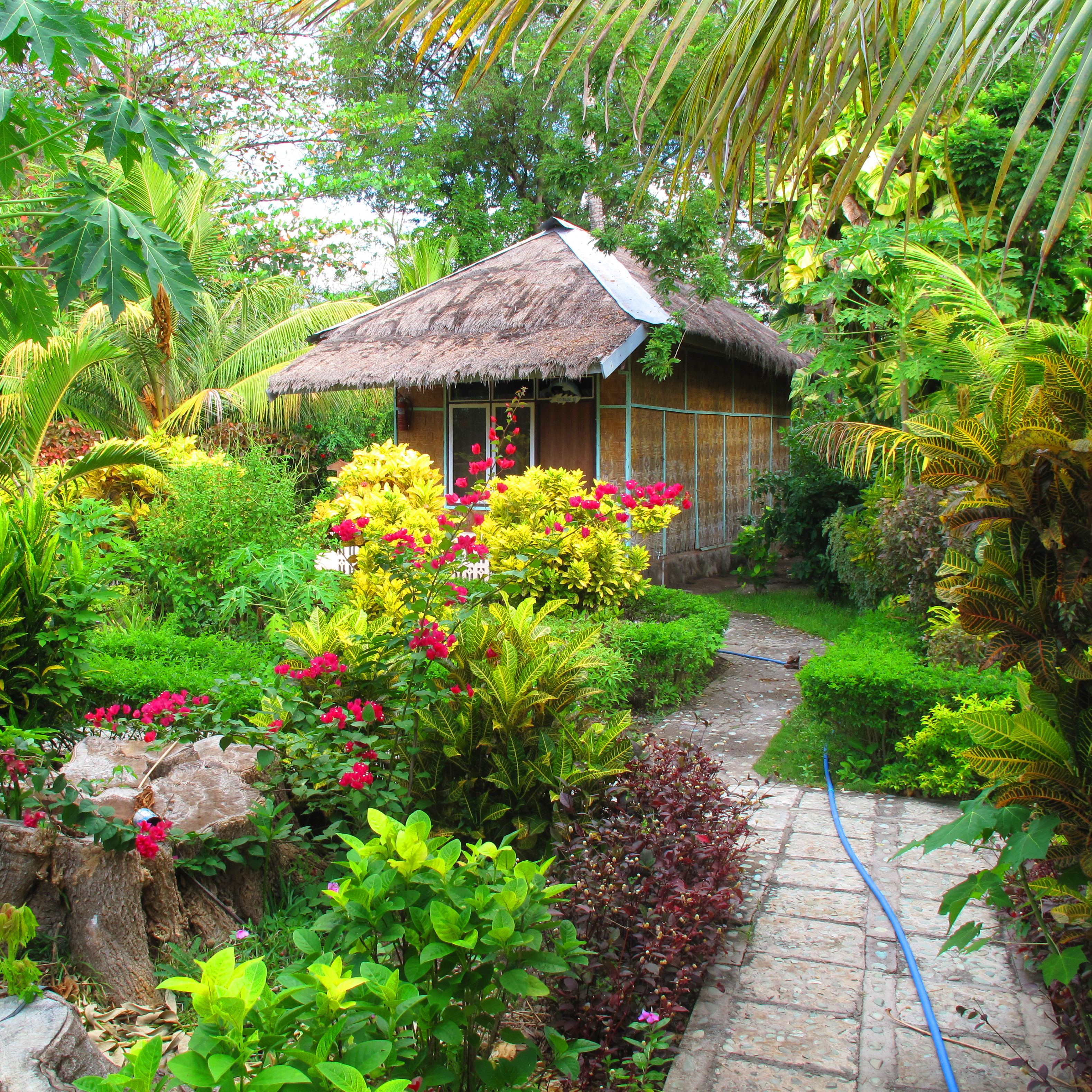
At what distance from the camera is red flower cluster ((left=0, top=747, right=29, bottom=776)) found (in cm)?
284

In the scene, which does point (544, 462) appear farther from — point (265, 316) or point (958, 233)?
point (265, 316)

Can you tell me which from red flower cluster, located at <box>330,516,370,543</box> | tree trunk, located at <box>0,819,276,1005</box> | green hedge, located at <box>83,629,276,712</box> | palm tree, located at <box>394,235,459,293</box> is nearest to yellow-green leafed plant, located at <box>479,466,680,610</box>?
red flower cluster, located at <box>330,516,370,543</box>

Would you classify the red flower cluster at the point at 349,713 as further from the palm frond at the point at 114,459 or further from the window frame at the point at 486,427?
the window frame at the point at 486,427

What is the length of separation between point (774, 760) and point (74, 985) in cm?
375

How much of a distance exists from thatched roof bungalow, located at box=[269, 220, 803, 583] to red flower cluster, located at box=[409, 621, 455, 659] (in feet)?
19.8

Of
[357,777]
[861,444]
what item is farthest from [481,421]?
[357,777]

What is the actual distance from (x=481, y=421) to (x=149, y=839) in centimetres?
917

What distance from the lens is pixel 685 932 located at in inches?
112

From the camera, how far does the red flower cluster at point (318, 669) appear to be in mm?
3350

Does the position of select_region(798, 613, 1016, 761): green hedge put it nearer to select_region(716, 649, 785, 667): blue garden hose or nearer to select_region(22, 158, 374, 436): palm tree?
select_region(716, 649, 785, 667): blue garden hose

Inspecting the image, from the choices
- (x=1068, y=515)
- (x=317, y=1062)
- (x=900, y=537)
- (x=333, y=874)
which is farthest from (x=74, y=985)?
(x=900, y=537)

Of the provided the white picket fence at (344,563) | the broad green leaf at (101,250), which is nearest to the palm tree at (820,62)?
the broad green leaf at (101,250)

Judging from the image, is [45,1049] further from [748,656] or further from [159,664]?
[748,656]

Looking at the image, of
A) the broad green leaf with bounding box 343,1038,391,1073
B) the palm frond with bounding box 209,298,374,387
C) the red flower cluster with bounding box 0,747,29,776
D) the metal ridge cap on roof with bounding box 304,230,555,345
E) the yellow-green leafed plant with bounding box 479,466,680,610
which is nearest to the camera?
the broad green leaf with bounding box 343,1038,391,1073
